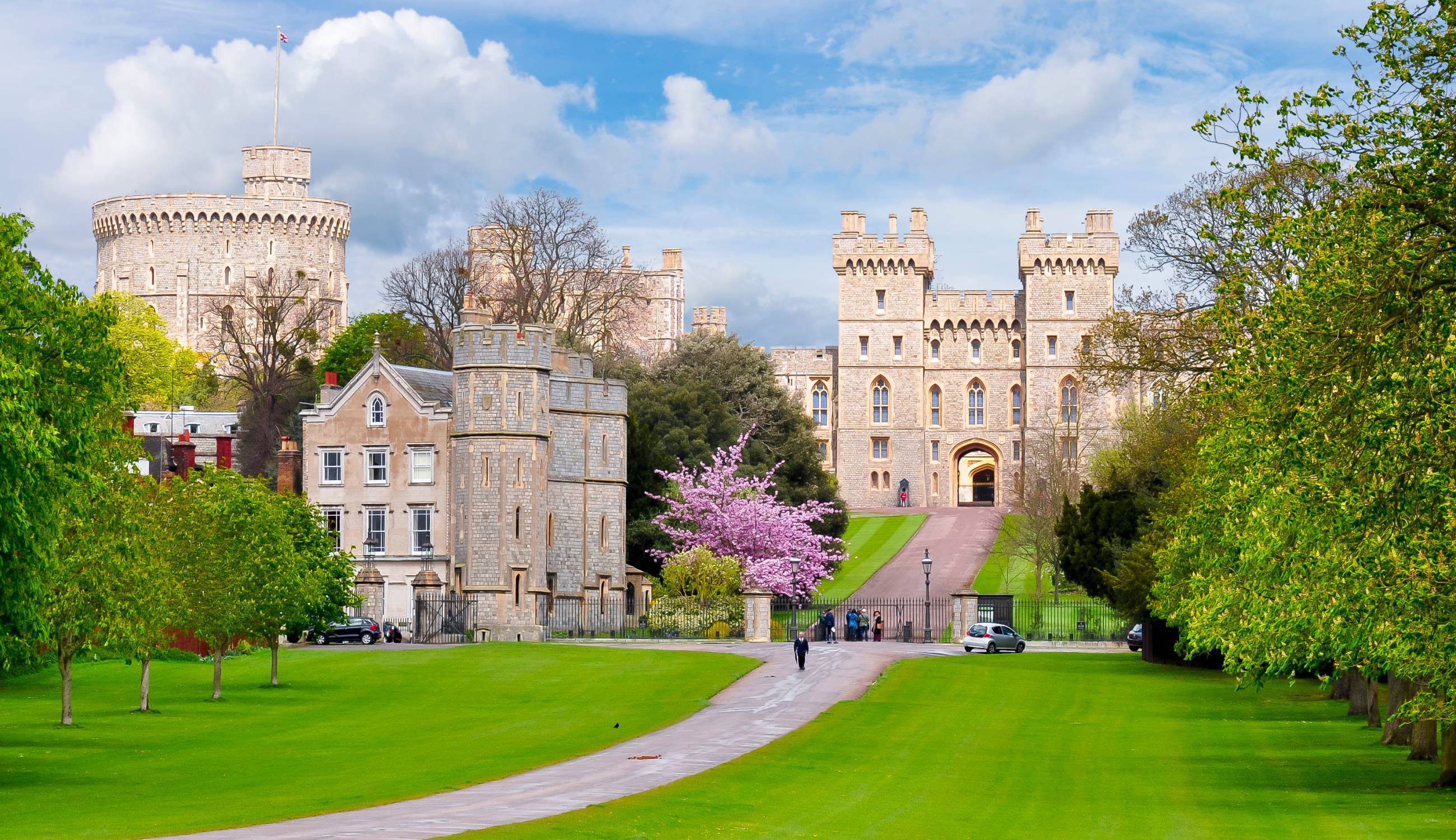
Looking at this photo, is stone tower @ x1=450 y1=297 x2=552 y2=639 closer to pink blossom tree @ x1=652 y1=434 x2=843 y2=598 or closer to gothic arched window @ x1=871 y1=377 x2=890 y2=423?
pink blossom tree @ x1=652 y1=434 x2=843 y2=598

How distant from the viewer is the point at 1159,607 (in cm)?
3484

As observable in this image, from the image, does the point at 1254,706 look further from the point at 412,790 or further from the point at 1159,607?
the point at 412,790

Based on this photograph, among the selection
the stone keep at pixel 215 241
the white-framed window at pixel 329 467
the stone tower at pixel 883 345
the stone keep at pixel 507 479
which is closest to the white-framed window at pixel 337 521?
the white-framed window at pixel 329 467

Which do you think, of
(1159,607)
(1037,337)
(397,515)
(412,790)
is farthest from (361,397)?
(1037,337)

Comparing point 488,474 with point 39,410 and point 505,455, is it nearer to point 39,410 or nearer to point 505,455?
point 505,455

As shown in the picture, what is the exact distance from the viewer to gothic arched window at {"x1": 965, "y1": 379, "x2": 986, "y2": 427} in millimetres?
105938

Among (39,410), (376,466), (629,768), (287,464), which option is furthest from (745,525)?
(39,410)

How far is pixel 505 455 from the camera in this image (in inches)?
2203

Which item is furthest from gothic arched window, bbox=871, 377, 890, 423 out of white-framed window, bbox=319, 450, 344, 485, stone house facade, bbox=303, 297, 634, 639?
white-framed window, bbox=319, 450, 344, 485

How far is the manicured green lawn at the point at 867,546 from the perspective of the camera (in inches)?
2849

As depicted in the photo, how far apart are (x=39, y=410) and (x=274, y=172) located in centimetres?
11320

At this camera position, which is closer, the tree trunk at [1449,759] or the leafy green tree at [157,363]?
the tree trunk at [1449,759]

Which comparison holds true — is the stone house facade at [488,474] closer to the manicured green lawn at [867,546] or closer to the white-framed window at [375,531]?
the white-framed window at [375,531]

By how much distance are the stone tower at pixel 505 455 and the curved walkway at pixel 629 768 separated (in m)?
15.2
